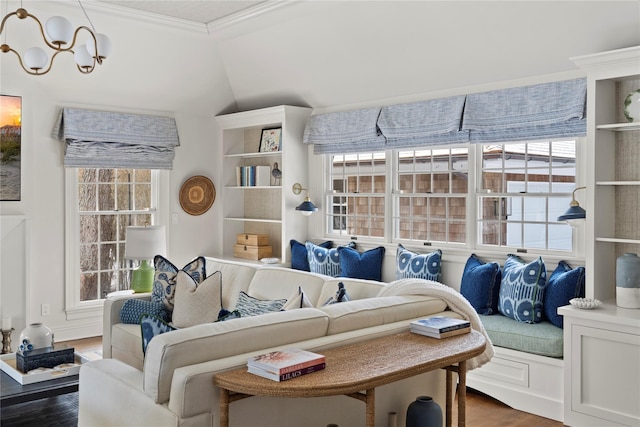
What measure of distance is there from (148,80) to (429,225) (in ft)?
10.1

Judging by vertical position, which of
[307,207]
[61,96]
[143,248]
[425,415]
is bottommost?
[425,415]

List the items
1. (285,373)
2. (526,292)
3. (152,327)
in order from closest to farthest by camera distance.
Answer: (285,373), (152,327), (526,292)

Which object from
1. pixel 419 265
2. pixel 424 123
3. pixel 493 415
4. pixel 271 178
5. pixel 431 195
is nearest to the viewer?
pixel 493 415

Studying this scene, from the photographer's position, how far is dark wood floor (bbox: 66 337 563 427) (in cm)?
397

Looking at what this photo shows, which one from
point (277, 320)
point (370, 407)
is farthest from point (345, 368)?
point (277, 320)

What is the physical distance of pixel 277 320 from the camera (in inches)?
107

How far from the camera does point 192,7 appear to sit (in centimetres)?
546

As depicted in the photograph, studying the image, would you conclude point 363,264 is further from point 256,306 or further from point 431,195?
point 256,306

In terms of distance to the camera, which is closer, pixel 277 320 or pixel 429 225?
pixel 277 320

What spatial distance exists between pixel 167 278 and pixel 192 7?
2411 mm

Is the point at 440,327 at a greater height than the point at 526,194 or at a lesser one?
lesser

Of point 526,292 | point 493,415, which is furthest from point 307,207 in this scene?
point 493,415

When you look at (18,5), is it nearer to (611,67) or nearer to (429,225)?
(429,225)

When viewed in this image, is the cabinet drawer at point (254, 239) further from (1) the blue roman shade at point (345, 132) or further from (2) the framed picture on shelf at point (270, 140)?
(1) the blue roman shade at point (345, 132)
